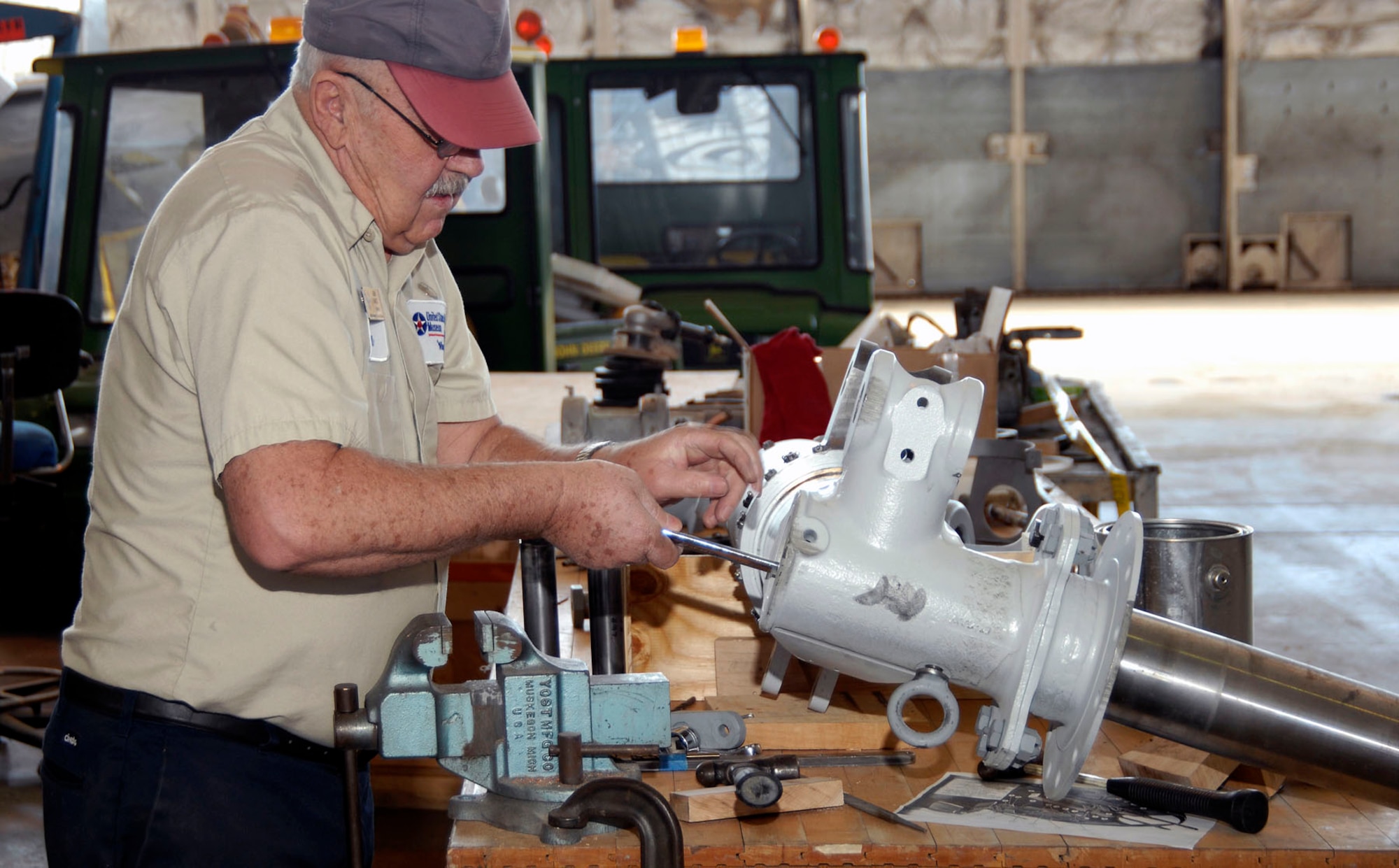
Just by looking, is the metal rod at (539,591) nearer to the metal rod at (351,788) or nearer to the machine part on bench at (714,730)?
the machine part on bench at (714,730)

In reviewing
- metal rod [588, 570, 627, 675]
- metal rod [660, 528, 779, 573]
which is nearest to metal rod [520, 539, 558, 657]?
metal rod [588, 570, 627, 675]

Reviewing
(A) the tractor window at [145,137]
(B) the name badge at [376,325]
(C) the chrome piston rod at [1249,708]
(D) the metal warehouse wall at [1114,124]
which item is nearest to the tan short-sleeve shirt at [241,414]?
(B) the name badge at [376,325]

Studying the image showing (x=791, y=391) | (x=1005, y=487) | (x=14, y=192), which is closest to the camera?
(x=1005, y=487)

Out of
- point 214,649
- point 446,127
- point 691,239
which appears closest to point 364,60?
point 446,127

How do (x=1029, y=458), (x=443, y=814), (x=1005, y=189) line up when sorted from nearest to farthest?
1. (x=1029, y=458)
2. (x=443, y=814)
3. (x=1005, y=189)

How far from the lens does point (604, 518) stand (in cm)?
121

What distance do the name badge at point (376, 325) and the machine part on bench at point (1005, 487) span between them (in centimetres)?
124

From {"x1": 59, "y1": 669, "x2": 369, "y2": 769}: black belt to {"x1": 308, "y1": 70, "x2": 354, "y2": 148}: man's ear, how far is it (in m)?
0.55

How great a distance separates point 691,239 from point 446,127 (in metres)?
3.81

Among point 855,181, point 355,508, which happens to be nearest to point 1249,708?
point 355,508

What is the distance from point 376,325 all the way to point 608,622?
437 mm

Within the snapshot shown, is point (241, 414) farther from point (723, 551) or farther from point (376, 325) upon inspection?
point (723, 551)

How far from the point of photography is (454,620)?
269 cm

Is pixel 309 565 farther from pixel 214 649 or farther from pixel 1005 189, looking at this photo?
pixel 1005 189
